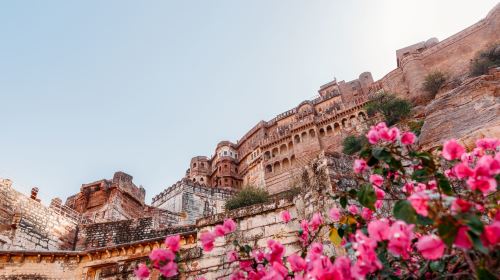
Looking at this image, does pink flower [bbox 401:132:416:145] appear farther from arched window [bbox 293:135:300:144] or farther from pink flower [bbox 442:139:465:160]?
arched window [bbox 293:135:300:144]

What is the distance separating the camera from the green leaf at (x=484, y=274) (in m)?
1.70

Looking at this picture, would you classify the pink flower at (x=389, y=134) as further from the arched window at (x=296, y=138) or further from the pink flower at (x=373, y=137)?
the arched window at (x=296, y=138)

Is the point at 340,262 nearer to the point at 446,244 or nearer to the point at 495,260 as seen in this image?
the point at 446,244

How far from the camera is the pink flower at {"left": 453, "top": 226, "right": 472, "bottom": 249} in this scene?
5.42 feet

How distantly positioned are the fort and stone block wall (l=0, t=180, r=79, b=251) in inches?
2.1

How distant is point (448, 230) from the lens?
5.42 ft

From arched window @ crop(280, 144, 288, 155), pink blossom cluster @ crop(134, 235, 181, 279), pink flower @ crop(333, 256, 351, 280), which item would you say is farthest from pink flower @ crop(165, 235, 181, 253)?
arched window @ crop(280, 144, 288, 155)

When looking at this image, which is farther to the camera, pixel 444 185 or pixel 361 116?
pixel 361 116

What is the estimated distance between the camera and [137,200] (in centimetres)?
3111

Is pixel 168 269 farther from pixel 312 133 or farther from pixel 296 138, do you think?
pixel 296 138

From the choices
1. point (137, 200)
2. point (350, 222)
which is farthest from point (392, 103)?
point (350, 222)

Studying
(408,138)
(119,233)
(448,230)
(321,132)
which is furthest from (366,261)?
(321,132)

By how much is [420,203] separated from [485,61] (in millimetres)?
43501

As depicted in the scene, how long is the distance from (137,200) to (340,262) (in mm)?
31427
